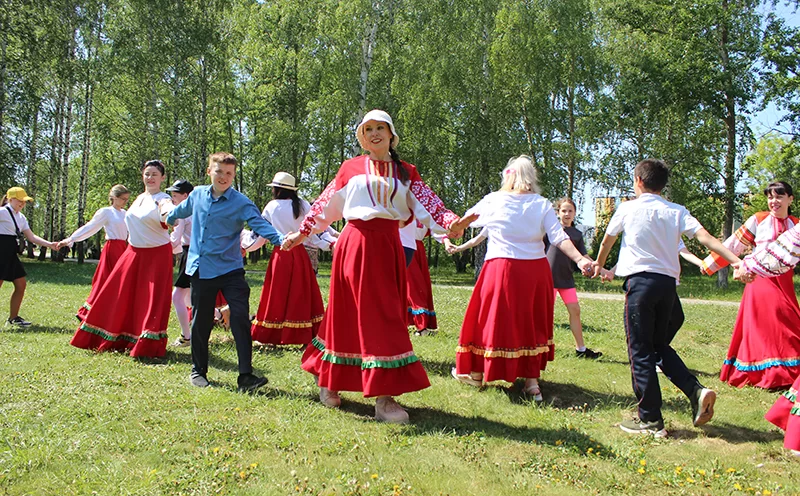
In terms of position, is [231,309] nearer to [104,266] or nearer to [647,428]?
[104,266]

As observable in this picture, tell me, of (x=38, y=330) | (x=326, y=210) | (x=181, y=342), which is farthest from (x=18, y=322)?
(x=326, y=210)

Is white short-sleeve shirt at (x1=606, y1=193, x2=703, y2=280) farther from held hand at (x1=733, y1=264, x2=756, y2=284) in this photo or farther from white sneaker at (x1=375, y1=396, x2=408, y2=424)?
white sneaker at (x1=375, y1=396, x2=408, y2=424)

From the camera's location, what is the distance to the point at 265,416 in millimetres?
4715

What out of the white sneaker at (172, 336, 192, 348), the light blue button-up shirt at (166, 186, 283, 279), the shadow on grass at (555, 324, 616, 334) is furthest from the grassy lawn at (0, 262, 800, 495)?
the shadow on grass at (555, 324, 616, 334)

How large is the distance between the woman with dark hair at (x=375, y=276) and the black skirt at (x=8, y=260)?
20.8ft

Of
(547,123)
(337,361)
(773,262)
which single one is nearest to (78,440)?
(337,361)

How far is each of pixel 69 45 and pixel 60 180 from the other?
8908 mm

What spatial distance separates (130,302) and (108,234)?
2.11m

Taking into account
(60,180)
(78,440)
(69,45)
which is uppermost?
(69,45)

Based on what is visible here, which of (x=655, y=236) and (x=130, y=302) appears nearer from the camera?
(x=655, y=236)

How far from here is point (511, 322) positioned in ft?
18.3

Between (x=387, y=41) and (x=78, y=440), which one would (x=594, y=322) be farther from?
(x=387, y=41)

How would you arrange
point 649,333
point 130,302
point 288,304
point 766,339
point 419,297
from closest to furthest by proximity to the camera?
point 649,333, point 766,339, point 130,302, point 288,304, point 419,297

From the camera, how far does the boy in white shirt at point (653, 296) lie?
15.2ft
